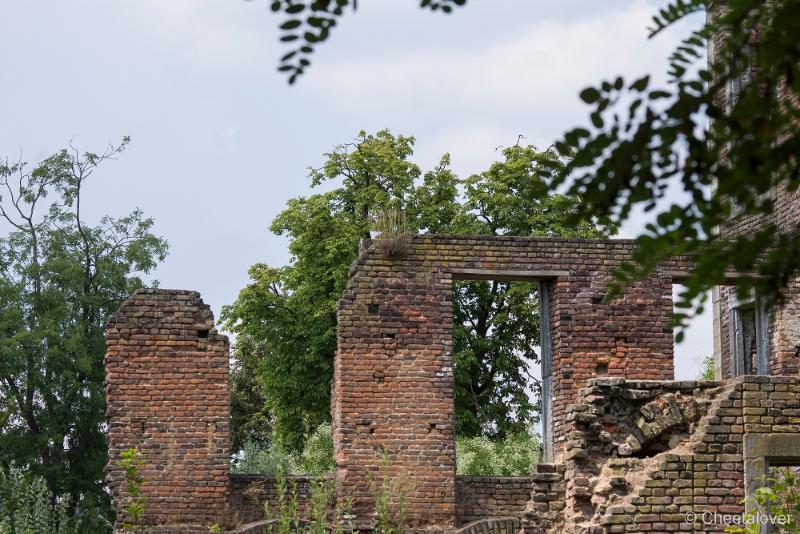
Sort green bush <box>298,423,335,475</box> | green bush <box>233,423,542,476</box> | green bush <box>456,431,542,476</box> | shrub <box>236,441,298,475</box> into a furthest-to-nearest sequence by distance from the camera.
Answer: green bush <box>456,431,542,476</box>
green bush <box>233,423,542,476</box>
green bush <box>298,423,335,475</box>
shrub <box>236,441,298,475</box>

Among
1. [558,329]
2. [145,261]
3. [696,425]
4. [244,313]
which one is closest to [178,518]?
[558,329]

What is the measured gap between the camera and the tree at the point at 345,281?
25.7 m

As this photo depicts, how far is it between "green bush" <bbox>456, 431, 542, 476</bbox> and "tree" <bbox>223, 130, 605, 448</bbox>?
3.93 ft

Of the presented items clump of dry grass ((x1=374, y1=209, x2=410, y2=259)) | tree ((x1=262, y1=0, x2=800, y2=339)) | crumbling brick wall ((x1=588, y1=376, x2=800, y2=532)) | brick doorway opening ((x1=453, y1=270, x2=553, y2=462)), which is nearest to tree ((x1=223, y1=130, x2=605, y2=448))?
brick doorway opening ((x1=453, y1=270, x2=553, y2=462))

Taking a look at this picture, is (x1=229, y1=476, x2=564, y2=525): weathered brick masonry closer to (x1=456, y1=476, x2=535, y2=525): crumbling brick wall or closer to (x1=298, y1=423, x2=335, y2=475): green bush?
(x1=456, y1=476, x2=535, y2=525): crumbling brick wall

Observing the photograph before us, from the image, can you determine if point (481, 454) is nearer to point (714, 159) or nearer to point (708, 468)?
point (708, 468)

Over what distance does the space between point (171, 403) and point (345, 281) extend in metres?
10.9

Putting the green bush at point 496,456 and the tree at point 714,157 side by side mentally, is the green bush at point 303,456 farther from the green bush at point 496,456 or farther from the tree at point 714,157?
the tree at point 714,157

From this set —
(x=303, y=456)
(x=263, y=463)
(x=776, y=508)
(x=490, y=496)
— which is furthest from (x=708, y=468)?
(x=303, y=456)

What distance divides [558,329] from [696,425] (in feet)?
12.5

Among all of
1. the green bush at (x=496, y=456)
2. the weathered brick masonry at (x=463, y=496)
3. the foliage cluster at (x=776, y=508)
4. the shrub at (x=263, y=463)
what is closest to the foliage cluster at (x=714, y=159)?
the foliage cluster at (x=776, y=508)

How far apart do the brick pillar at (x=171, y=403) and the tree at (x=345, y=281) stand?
9.63 meters

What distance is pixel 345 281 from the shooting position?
2575 cm

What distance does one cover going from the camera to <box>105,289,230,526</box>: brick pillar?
14.9m
